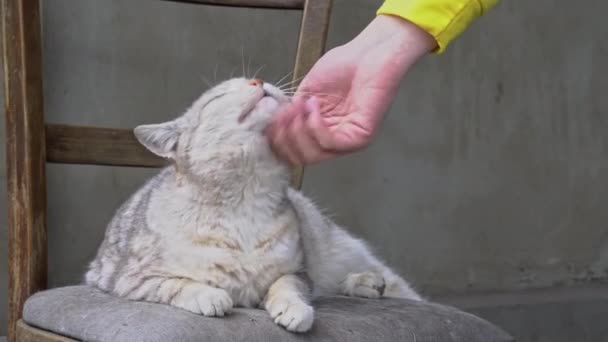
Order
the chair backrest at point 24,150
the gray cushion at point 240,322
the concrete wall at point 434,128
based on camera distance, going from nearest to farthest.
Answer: the gray cushion at point 240,322 < the chair backrest at point 24,150 < the concrete wall at point 434,128

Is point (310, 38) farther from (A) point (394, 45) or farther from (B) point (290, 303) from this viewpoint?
(B) point (290, 303)

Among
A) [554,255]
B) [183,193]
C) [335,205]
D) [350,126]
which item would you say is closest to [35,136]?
[183,193]

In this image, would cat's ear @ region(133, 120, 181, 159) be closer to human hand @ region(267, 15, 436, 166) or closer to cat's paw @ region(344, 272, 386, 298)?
human hand @ region(267, 15, 436, 166)

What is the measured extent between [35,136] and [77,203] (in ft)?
3.12

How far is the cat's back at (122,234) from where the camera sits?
5.71 feet

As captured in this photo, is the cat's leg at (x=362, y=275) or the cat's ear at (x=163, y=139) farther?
the cat's leg at (x=362, y=275)

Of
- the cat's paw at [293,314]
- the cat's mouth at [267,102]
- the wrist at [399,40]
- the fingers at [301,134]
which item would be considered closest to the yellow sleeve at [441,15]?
the wrist at [399,40]

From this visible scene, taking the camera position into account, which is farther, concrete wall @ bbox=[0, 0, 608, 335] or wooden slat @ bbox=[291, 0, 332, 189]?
concrete wall @ bbox=[0, 0, 608, 335]

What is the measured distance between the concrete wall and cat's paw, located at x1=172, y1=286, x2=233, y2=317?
1.26 meters

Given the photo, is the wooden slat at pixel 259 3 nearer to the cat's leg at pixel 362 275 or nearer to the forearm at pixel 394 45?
the cat's leg at pixel 362 275

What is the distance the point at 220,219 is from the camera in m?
1.67

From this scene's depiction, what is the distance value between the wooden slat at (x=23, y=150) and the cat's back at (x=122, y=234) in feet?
0.36

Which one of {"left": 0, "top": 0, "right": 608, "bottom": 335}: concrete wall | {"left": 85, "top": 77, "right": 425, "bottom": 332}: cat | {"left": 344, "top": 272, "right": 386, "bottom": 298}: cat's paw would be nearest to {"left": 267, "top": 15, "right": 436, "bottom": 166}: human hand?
{"left": 85, "top": 77, "right": 425, "bottom": 332}: cat

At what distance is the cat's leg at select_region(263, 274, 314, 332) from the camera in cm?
144
